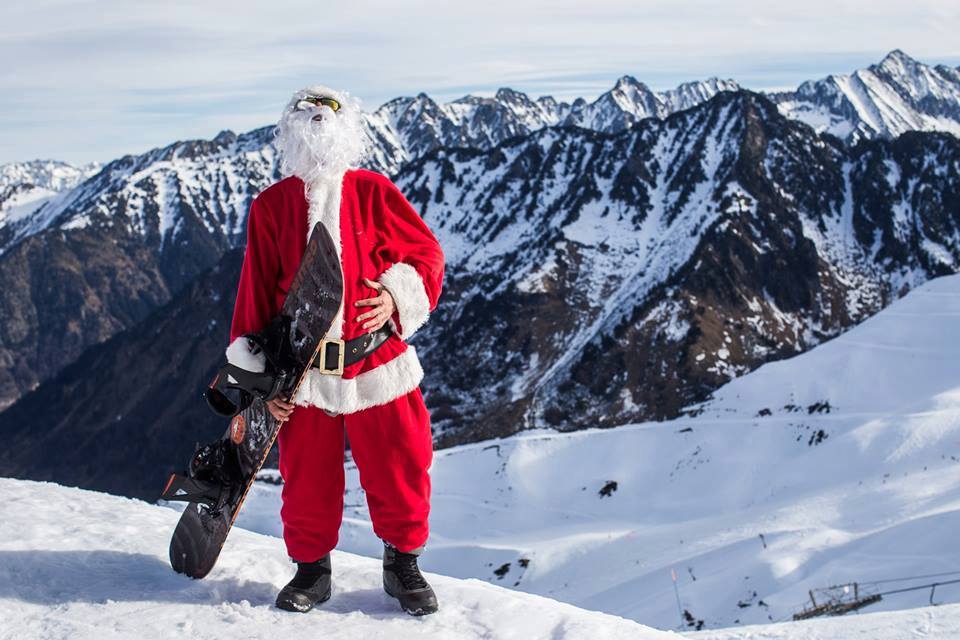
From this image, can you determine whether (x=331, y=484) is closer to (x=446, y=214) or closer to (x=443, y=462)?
(x=443, y=462)

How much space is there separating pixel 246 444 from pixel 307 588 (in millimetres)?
Result: 1018

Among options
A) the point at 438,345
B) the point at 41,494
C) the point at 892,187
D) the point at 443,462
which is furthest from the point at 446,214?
the point at 41,494

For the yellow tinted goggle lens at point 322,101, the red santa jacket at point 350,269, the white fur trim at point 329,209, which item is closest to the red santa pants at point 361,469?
the red santa jacket at point 350,269

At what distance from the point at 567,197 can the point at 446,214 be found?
29.5 meters

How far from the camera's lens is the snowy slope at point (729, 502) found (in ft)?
66.8

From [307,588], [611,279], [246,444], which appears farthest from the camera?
[611,279]

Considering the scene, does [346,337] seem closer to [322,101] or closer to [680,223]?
[322,101]

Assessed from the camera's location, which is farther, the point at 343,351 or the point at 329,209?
the point at 329,209

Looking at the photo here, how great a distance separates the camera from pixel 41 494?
698cm

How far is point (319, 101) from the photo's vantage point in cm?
518

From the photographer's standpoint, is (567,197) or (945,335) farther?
(567,197)

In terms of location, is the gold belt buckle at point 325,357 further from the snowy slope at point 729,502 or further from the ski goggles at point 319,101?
the snowy slope at point 729,502

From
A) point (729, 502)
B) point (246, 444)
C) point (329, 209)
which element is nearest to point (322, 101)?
point (329, 209)

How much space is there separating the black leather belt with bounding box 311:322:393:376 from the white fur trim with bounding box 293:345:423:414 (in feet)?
0.28
